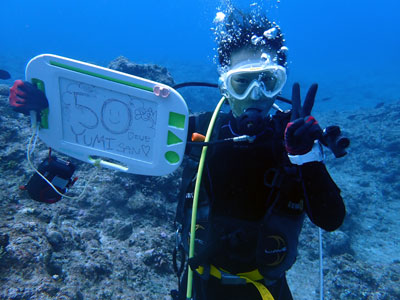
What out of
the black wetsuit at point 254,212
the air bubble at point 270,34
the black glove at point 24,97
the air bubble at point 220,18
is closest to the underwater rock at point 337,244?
the black wetsuit at point 254,212

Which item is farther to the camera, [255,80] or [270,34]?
[270,34]

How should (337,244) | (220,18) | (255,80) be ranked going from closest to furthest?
1. (255,80)
2. (220,18)
3. (337,244)

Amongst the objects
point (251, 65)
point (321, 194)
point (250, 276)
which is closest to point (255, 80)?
point (251, 65)

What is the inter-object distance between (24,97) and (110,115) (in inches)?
24.5

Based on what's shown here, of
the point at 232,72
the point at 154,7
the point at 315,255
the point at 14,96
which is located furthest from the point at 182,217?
the point at 154,7

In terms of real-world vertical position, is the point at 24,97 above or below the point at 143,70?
below

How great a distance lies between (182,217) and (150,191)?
2720 mm

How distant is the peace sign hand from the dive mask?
0.57m

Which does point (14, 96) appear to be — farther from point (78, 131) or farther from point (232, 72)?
point (232, 72)

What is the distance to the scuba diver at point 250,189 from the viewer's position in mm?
1815

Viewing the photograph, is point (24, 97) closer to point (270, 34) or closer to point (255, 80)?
point (255, 80)

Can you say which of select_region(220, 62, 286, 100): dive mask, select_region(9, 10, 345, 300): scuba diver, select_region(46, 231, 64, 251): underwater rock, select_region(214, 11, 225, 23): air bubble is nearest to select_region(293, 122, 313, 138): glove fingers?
select_region(9, 10, 345, 300): scuba diver

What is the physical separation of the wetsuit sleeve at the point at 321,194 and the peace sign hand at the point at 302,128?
9.3 inches

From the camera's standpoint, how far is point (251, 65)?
221cm
